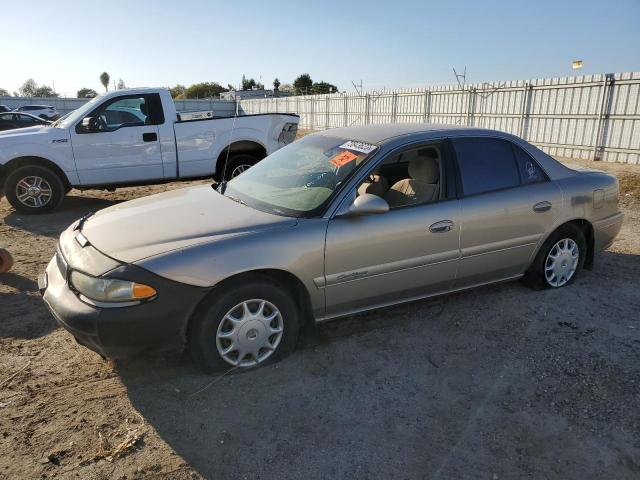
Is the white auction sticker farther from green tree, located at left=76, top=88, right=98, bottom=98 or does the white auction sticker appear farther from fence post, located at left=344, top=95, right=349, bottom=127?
green tree, located at left=76, top=88, right=98, bottom=98

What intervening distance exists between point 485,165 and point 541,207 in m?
0.64

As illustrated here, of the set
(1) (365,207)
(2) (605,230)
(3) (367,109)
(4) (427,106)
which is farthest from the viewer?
(3) (367,109)

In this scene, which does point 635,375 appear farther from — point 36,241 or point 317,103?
point 317,103

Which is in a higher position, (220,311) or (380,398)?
(220,311)

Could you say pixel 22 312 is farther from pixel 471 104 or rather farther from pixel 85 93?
pixel 85 93

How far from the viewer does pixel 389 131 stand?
4031 mm

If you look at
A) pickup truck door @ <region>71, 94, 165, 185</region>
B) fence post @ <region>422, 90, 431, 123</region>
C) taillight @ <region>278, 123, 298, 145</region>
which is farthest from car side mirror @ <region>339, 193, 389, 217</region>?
fence post @ <region>422, 90, 431, 123</region>

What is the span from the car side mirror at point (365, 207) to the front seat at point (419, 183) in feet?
1.40

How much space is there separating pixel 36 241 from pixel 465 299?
5.52m

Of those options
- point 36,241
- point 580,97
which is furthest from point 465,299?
point 580,97

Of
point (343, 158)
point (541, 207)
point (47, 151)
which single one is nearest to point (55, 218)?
point (47, 151)

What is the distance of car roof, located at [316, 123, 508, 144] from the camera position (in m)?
3.88

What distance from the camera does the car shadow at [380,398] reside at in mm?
2551

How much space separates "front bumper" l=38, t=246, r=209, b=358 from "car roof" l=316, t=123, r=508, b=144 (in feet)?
5.99
